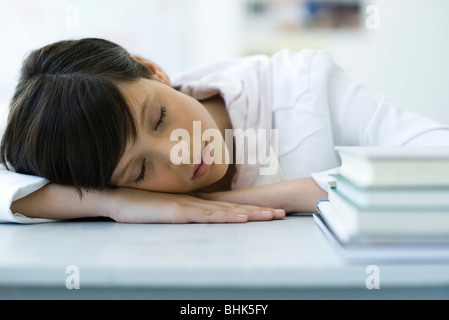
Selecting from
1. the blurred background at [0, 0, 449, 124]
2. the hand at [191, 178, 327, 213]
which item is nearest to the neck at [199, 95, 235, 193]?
the hand at [191, 178, 327, 213]

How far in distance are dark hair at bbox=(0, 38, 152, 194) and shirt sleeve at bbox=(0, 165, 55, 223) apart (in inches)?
0.7

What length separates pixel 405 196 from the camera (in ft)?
1.24

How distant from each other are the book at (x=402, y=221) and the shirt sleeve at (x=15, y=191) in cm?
46

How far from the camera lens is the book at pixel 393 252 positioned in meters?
0.36

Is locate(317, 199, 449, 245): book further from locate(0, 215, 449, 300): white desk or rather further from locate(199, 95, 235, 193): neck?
locate(199, 95, 235, 193): neck

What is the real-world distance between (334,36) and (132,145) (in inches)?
102

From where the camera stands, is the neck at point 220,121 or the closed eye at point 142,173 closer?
the closed eye at point 142,173

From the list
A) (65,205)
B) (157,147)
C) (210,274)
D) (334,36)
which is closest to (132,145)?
(157,147)

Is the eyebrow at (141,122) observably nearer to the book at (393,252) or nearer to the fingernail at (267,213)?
the fingernail at (267,213)

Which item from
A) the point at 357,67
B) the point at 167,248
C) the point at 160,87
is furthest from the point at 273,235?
the point at 357,67

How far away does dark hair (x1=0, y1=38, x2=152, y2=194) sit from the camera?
2.00ft

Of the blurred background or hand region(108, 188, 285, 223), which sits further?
the blurred background

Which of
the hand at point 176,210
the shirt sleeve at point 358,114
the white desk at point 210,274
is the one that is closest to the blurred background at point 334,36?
the shirt sleeve at point 358,114

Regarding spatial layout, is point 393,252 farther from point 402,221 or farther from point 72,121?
point 72,121
